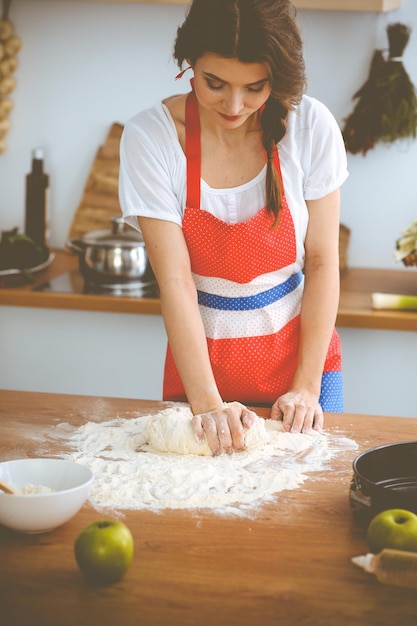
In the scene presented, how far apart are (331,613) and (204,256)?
941 millimetres

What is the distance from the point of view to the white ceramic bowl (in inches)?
44.0

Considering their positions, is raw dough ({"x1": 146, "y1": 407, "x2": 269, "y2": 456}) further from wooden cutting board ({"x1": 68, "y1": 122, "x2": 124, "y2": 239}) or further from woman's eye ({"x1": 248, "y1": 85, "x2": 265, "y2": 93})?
wooden cutting board ({"x1": 68, "y1": 122, "x2": 124, "y2": 239})

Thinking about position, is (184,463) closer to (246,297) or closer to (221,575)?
(221,575)

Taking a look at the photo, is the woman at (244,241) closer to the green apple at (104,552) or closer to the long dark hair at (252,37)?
the long dark hair at (252,37)

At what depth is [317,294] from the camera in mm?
1816

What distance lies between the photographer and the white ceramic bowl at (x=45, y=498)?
1.12m

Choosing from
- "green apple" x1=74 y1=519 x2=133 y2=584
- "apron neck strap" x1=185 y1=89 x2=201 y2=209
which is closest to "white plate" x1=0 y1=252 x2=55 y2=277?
"apron neck strap" x1=185 y1=89 x2=201 y2=209

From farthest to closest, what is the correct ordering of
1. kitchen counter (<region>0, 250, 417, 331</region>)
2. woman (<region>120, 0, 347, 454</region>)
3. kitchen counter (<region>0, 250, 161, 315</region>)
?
kitchen counter (<region>0, 250, 161, 315</region>), kitchen counter (<region>0, 250, 417, 331</region>), woman (<region>120, 0, 347, 454</region>)

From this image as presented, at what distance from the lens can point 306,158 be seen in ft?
5.87

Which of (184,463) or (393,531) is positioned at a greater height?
(393,531)

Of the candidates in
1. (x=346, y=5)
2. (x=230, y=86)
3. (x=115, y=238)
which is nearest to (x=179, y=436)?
(x=230, y=86)

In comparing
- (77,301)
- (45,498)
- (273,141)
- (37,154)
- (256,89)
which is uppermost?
(256,89)

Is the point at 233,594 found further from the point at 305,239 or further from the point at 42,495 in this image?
the point at 305,239

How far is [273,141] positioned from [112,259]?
3.34 feet
